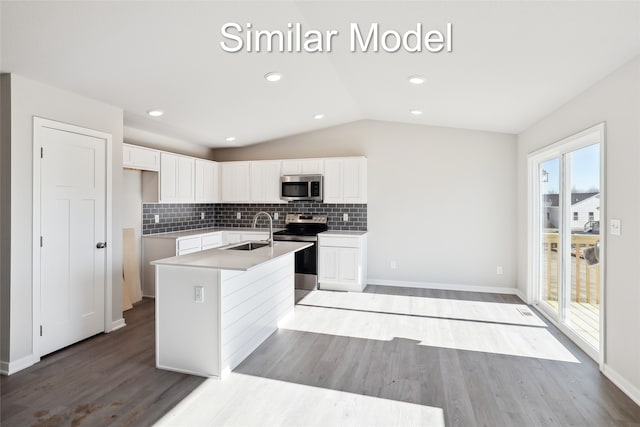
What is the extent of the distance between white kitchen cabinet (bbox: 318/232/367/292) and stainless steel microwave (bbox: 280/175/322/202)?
698mm

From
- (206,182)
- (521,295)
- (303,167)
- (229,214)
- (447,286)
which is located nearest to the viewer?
(521,295)

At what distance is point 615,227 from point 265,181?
15.0 feet

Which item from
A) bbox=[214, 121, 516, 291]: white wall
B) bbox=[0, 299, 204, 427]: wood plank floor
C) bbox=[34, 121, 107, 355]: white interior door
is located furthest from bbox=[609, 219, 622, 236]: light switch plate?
bbox=[34, 121, 107, 355]: white interior door

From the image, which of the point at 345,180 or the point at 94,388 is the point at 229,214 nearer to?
the point at 345,180

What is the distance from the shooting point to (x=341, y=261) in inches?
202

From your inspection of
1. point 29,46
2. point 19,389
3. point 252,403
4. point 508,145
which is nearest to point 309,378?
point 252,403

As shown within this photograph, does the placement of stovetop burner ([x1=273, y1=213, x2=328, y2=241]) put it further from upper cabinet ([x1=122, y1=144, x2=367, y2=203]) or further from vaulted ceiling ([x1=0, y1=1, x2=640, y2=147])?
vaulted ceiling ([x1=0, y1=1, x2=640, y2=147])

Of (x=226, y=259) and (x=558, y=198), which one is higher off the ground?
(x=558, y=198)

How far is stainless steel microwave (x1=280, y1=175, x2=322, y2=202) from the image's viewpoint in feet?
17.8

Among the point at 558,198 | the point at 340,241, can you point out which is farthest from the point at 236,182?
the point at 558,198

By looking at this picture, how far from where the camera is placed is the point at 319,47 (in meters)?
2.97

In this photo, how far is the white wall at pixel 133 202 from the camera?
4.50 metres

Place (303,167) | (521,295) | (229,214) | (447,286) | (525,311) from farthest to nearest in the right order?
1. (229,214)
2. (303,167)
3. (447,286)
4. (521,295)
5. (525,311)

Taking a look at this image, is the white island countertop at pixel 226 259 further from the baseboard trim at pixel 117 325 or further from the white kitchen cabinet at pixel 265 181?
the white kitchen cabinet at pixel 265 181
